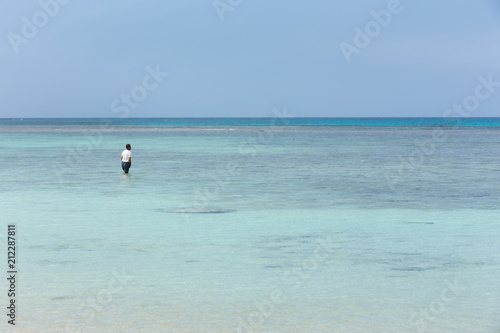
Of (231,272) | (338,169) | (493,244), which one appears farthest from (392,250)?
(338,169)

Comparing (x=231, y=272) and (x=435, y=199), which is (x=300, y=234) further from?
(x=435, y=199)

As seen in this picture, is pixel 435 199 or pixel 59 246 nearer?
pixel 59 246

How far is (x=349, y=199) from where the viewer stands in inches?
707

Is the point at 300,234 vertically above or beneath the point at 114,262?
beneath

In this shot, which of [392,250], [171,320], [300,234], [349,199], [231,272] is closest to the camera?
[171,320]

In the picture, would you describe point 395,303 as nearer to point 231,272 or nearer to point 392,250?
point 231,272

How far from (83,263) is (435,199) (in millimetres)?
10698

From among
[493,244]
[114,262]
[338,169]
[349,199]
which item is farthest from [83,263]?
[338,169]

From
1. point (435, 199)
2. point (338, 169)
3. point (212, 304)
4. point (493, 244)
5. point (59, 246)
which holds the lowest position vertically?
point (338, 169)

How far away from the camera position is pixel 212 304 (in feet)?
26.4

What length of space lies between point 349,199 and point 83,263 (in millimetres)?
9245

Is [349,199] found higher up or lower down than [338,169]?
higher up

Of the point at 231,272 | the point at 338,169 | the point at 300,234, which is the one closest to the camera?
the point at 231,272

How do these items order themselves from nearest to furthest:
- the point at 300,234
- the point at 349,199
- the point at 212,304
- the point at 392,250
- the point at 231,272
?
the point at 212,304 → the point at 231,272 → the point at 392,250 → the point at 300,234 → the point at 349,199
